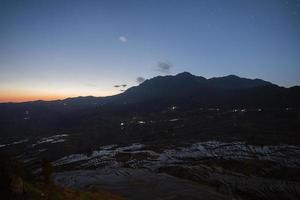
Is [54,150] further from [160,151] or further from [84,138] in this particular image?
[160,151]

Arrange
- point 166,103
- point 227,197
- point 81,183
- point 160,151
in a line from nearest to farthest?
point 227,197 → point 81,183 → point 160,151 → point 166,103

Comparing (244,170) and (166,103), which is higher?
(166,103)

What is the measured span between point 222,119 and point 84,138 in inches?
2105

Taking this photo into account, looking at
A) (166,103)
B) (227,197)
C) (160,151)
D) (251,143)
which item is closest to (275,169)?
(227,197)

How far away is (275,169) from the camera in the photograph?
3850 centimetres

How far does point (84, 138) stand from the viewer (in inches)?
3834

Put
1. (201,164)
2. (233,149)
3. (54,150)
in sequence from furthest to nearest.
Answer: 1. (54,150)
2. (233,149)
3. (201,164)

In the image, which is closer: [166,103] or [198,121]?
[198,121]

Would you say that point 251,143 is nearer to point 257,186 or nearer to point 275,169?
point 275,169

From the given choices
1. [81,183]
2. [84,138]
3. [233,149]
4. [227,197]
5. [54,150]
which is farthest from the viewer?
[84,138]

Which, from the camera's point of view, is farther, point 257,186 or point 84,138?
point 84,138

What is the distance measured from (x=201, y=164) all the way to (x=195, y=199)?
16625 mm

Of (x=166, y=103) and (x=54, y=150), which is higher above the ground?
(x=166, y=103)

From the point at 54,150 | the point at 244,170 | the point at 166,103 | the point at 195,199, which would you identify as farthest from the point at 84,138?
the point at 166,103
